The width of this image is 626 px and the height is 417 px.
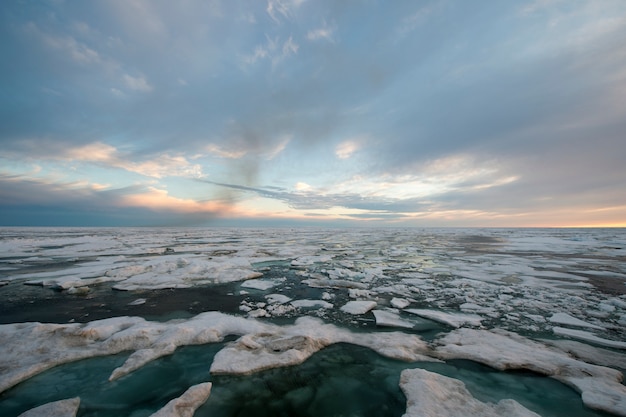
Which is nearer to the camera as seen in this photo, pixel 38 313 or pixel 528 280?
pixel 38 313

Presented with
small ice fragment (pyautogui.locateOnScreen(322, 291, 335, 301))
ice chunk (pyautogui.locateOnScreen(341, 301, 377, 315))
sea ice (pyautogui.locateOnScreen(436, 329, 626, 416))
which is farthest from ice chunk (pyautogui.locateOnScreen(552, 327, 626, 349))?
small ice fragment (pyautogui.locateOnScreen(322, 291, 335, 301))

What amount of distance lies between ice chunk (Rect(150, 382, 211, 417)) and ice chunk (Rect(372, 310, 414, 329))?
3.27 m

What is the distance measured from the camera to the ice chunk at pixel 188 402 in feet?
8.76

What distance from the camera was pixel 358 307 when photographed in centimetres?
594

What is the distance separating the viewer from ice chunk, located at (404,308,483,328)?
16.6 feet

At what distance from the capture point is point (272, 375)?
3420 millimetres

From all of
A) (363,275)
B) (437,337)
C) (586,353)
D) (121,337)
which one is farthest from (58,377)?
(363,275)

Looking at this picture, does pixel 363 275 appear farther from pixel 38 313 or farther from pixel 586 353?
pixel 38 313

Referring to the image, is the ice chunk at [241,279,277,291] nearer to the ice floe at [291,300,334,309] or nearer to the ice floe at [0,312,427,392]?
the ice floe at [291,300,334,309]

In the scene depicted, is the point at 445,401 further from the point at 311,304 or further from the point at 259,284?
the point at 259,284

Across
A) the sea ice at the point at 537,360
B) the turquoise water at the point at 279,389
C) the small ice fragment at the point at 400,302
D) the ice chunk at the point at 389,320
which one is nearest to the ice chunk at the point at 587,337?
the sea ice at the point at 537,360

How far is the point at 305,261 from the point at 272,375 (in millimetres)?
9513

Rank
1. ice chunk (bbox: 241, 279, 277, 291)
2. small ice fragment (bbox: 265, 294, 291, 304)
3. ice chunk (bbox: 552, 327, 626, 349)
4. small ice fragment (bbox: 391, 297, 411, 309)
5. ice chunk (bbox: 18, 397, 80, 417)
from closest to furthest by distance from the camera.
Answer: ice chunk (bbox: 18, 397, 80, 417)
ice chunk (bbox: 552, 327, 626, 349)
small ice fragment (bbox: 391, 297, 411, 309)
small ice fragment (bbox: 265, 294, 291, 304)
ice chunk (bbox: 241, 279, 277, 291)

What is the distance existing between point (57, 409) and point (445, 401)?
410 centimetres
